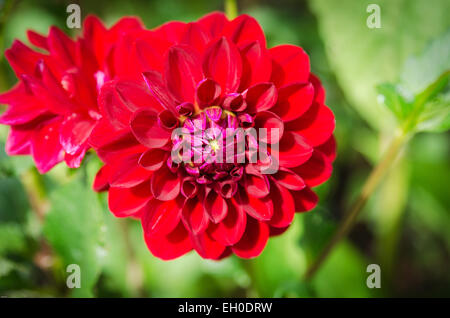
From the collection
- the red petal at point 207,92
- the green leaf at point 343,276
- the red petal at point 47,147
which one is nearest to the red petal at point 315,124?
the red petal at point 207,92

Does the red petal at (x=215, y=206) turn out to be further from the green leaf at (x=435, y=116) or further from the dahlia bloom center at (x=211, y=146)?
the green leaf at (x=435, y=116)

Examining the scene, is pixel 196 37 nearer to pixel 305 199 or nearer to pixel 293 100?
pixel 293 100

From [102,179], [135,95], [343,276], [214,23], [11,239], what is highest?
[214,23]

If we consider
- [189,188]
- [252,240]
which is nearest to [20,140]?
[189,188]

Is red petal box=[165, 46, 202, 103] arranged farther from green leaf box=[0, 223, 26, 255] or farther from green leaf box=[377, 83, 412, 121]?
green leaf box=[0, 223, 26, 255]

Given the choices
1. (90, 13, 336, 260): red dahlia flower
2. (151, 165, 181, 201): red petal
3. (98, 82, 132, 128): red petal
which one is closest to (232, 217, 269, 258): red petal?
(90, 13, 336, 260): red dahlia flower
